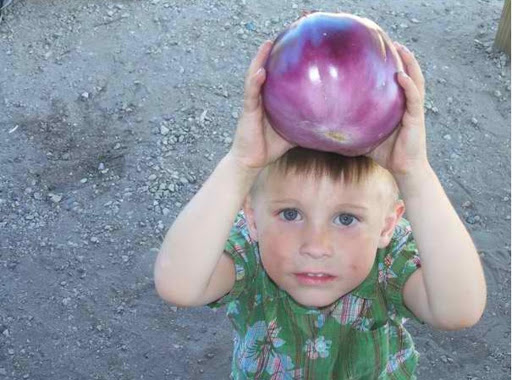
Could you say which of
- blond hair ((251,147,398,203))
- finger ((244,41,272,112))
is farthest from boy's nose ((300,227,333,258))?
finger ((244,41,272,112))

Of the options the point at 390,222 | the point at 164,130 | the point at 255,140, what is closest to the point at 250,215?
the point at 255,140

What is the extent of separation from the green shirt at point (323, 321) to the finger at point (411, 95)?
57 centimetres

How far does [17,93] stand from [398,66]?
3.75 meters

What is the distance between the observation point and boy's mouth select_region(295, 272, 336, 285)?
223cm

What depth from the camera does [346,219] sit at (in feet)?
7.30

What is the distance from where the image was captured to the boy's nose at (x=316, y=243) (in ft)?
7.15

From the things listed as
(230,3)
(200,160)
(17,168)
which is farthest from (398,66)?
(230,3)

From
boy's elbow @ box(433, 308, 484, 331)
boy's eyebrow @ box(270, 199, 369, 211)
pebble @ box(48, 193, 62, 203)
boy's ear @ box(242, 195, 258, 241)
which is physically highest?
boy's eyebrow @ box(270, 199, 369, 211)

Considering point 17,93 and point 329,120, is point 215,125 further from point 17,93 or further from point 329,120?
point 329,120

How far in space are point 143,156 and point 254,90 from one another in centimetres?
276

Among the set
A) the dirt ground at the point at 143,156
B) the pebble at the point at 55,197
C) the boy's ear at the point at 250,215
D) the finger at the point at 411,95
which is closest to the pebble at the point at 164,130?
the dirt ground at the point at 143,156

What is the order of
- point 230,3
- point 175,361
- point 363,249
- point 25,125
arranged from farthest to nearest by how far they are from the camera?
1. point 230,3
2. point 25,125
3. point 175,361
4. point 363,249

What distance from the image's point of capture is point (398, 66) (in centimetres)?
191

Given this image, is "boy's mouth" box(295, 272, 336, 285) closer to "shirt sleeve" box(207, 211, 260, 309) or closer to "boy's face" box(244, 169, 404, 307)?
"boy's face" box(244, 169, 404, 307)
